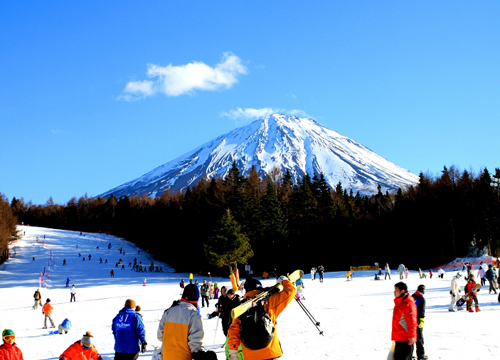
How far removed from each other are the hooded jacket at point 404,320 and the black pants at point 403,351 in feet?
0.26

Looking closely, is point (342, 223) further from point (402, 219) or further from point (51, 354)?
point (51, 354)

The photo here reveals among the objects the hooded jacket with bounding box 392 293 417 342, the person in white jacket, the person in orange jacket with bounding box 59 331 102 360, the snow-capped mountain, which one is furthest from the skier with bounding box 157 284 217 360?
the snow-capped mountain

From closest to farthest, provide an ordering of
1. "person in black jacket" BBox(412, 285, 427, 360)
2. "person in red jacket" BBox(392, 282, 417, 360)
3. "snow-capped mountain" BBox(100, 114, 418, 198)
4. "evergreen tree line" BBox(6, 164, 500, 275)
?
"person in red jacket" BBox(392, 282, 417, 360) < "person in black jacket" BBox(412, 285, 427, 360) < "evergreen tree line" BBox(6, 164, 500, 275) < "snow-capped mountain" BBox(100, 114, 418, 198)

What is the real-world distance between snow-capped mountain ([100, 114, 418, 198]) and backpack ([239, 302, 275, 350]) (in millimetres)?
136503

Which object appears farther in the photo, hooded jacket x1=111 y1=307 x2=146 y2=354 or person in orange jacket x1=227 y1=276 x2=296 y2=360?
hooded jacket x1=111 y1=307 x2=146 y2=354

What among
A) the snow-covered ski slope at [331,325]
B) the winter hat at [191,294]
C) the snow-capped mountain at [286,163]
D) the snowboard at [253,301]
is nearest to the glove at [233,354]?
the snowboard at [253,301]

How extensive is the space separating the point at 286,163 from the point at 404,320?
16163 cm

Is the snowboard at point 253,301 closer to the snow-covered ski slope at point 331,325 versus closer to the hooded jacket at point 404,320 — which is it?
the hooded jacket at point 404,320

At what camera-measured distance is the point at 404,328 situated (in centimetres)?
557

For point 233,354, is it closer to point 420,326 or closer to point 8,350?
point 8,350

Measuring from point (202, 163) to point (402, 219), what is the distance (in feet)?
420

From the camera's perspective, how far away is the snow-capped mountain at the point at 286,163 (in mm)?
152375

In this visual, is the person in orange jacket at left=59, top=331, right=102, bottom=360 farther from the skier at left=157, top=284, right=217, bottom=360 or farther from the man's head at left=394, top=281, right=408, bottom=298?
the man's head at left=394, top=281, right=408, bottom=298

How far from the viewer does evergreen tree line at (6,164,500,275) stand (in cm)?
4831
